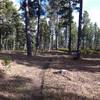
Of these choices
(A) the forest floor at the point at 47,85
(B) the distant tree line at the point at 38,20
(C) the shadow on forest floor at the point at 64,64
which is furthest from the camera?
(B) the distant tree line at the point at 38,20

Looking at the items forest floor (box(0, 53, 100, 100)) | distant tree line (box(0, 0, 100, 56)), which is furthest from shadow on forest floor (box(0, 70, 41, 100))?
distant tree line (box(0, 0, 100, 56))

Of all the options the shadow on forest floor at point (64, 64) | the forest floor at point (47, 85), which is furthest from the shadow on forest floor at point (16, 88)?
the shadow on forest floor at point (64, 64)

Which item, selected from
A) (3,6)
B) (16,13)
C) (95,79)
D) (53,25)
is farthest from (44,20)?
(95,79)

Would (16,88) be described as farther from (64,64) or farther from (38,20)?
(38,20)

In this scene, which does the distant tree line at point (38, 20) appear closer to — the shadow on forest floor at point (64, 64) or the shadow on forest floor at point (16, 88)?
the shadow on forest floor at point (64, 64)

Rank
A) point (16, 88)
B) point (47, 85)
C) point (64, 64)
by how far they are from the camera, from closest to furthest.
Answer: point (16, 88) → point (47, 85) → point (64, 64)

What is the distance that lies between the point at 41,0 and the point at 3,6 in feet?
22.4

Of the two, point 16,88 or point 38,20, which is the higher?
point 38,20

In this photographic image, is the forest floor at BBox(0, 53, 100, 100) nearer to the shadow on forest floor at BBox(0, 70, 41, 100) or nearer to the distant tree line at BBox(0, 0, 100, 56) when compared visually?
the shadow on forest floor at BBox(0, 70, 41, 100)

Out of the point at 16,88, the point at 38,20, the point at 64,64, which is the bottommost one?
the point at 16,88

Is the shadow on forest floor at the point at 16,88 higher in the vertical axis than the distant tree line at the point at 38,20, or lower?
lower

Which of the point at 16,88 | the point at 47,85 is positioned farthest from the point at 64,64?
the point at 16,88

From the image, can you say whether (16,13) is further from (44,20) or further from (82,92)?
(82,92)

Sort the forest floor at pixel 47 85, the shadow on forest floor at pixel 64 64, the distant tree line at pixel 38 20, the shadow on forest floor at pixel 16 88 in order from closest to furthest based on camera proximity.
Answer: the shadow on forest floor at pixel 16 88
the forest floor at pixel 47 85
the shadow on forest floor at pixel 64 64
the distant tree line at pixel 38 20
